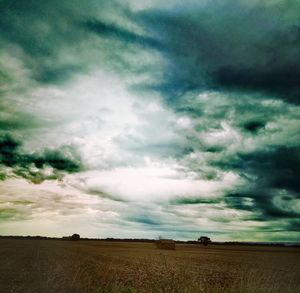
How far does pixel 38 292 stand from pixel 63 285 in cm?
168

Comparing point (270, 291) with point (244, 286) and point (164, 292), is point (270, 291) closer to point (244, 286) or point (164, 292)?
point (244, 286)

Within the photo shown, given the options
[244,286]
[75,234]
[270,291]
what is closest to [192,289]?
[244,286]

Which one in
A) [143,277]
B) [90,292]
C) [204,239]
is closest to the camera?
[90,292]

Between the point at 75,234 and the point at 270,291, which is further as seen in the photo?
the point at 75,234

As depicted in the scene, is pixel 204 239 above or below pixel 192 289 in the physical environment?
above

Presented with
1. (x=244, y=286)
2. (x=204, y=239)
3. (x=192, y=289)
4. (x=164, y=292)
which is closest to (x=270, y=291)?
(x=244, y=286)

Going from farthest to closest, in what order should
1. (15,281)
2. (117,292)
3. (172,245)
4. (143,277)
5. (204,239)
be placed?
(204,239) < (172,245) < (143,277) < (15,281) < (117,292)

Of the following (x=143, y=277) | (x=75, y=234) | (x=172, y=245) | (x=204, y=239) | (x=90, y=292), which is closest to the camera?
(x=90, y=292)

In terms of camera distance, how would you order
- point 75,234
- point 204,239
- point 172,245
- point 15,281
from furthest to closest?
1. point 75,234
2. point 204,239
3. point 172,245
4. point 15,281

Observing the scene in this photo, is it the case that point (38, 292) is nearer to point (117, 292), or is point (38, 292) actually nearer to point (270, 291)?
point (117, 292)

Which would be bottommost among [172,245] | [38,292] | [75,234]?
[38,292]

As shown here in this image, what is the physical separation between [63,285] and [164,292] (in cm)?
478

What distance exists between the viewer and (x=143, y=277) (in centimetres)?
2133

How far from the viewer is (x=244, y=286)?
12078 mm
